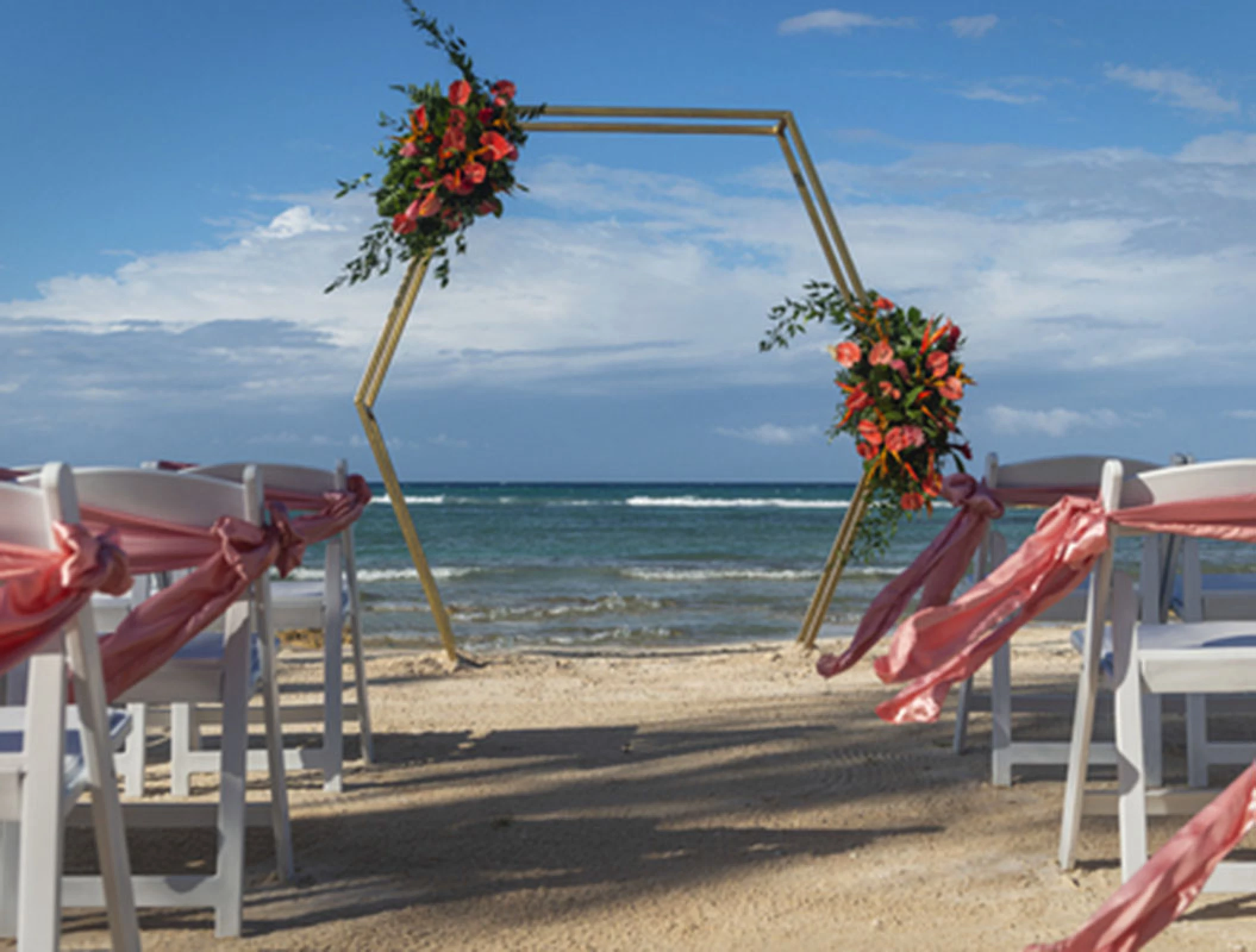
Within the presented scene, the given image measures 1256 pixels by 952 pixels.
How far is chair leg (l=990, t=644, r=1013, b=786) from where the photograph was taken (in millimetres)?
3549

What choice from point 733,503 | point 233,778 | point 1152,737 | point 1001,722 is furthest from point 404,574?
point 733,503

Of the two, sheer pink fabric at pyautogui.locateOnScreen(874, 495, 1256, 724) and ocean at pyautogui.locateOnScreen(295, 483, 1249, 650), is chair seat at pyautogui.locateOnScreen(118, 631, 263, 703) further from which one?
ocean at pyautogui.locateOnScreen(295, 483, 1249, 650)

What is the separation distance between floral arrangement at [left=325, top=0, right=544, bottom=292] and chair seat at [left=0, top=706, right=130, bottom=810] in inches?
126

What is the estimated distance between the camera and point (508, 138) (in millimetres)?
5281

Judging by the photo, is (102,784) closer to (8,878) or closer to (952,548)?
(8,878)

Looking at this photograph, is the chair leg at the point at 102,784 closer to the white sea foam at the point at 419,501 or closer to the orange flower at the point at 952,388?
the orange flower at the point at 952,388

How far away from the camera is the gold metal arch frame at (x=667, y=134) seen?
5.55 metres

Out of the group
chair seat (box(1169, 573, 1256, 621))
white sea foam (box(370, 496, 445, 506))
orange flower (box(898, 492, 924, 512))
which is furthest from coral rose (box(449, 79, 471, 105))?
white sea foam (box(370, 496, 445, 506))

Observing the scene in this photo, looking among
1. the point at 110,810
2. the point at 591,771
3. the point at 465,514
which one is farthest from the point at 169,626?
the point at 465,514

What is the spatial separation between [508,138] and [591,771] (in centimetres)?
284

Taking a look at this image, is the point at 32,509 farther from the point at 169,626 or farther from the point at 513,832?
the point at 513,832

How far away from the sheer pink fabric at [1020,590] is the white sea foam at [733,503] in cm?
2775

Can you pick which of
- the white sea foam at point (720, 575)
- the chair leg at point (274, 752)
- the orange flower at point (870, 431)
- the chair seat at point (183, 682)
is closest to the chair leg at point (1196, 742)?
the orange flower at point (870, 431)

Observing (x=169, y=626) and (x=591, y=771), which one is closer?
(x=169, y=626)
